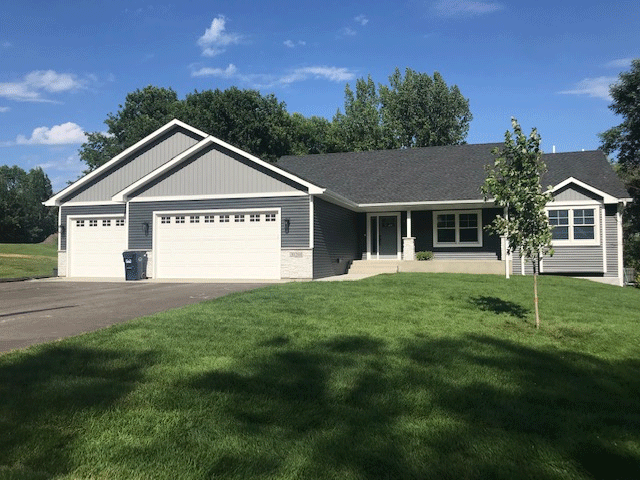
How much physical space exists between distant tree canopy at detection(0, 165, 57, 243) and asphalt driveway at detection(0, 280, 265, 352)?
168ft

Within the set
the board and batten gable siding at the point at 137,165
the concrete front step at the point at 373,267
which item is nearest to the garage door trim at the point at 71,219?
the board and batten gable siding at the point at 137,165

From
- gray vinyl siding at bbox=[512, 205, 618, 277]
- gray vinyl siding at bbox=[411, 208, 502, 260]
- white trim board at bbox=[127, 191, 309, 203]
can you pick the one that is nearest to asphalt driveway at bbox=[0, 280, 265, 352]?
white trim board at bbox=[127, 191, 309, 203]

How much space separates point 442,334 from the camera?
23.1ft

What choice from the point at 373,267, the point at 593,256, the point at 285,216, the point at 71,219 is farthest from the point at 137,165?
the point at 593,256

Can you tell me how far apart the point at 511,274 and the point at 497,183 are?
10891 millimetres

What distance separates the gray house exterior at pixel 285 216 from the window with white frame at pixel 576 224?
0.12 ft

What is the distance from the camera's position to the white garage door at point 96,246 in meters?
19.4

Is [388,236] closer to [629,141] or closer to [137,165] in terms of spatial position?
[137,165]

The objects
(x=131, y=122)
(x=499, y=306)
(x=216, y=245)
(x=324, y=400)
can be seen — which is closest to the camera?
(x=324, y=400)

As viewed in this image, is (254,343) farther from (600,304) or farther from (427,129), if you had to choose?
(427,129)

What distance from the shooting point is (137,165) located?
21.3 meters

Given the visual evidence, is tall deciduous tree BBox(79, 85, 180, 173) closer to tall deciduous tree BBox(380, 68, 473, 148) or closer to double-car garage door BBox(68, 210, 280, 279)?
tall deciduous tree BBox(380, 68, 473, 148)

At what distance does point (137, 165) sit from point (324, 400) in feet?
63.2

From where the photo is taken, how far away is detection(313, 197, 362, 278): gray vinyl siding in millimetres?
16984
